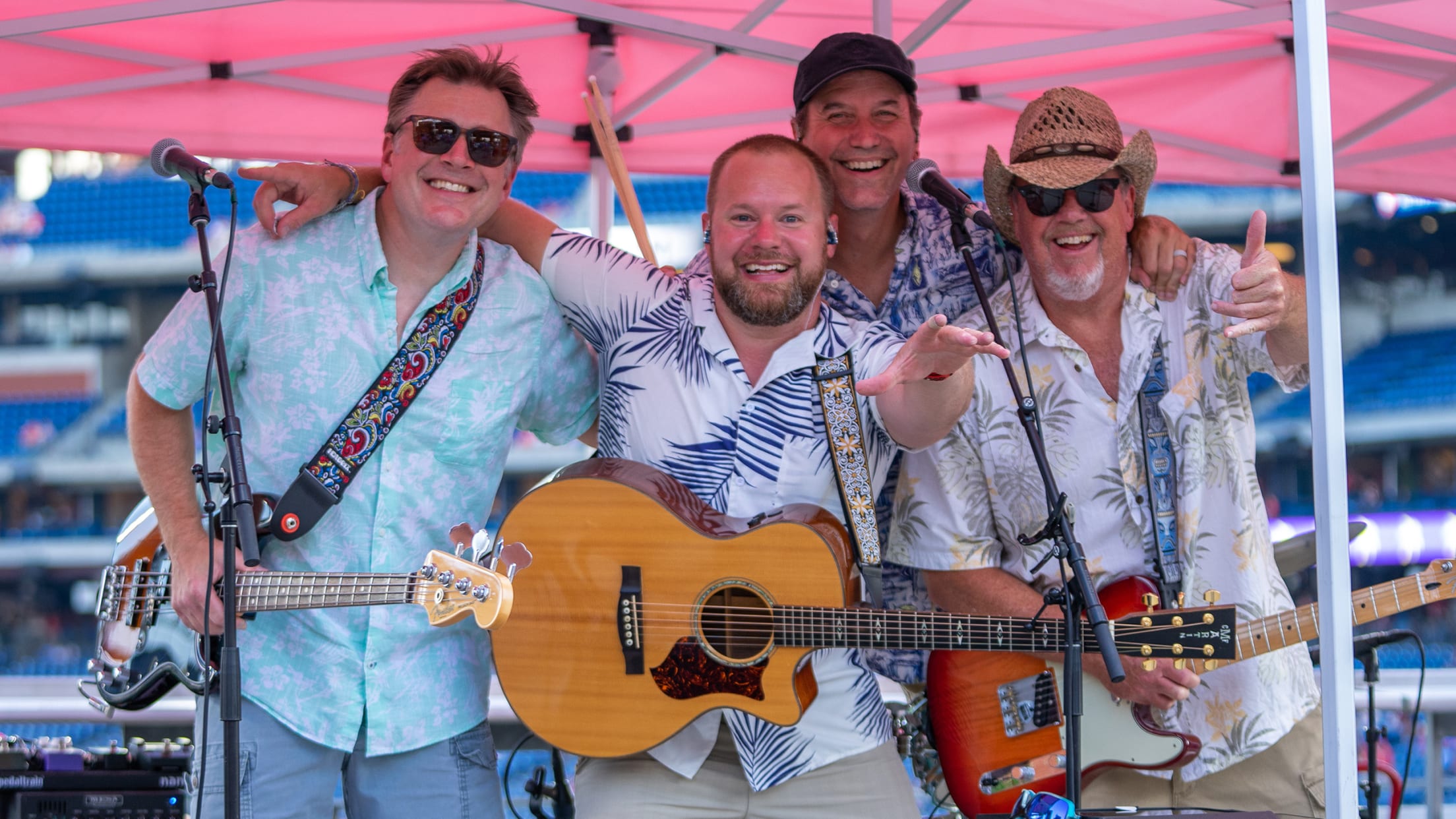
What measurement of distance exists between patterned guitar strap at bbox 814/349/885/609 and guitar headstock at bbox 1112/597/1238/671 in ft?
1.81

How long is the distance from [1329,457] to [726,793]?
1457 mm

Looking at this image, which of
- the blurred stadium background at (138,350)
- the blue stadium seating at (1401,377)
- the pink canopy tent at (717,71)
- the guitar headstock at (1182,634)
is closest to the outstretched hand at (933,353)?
the guitar headstock at (1182,634)

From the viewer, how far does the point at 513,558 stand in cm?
243

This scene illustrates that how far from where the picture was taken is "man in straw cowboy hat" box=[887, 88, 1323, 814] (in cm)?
300

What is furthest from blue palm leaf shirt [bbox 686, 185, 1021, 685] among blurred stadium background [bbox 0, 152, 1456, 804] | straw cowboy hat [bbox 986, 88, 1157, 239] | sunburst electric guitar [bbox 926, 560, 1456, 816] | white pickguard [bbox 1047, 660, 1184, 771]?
blurred stadium background [bbox 0, 152, 1456, 804]

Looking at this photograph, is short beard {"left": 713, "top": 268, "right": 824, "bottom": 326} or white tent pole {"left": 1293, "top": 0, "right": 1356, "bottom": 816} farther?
short beard {"left": 713, "top": 268, "right": 824, "bottom": 326}

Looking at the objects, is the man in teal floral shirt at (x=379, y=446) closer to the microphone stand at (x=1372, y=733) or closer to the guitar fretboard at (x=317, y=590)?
the guitar fretboard at (x=317, y=590)

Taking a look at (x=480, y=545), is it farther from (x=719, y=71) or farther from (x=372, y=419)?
(x=719, y=71)

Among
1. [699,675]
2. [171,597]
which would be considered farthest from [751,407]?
[171,597]

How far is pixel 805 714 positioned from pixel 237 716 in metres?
1.21

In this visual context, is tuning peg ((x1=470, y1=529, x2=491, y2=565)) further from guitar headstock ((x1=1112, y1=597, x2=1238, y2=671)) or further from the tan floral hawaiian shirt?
guitar headstock ((x1=1112, y1=597, x2=1238, y2=671))

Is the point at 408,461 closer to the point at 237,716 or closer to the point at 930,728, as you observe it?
the point at 237,716

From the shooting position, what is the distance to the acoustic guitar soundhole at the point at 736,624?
2.71 meters

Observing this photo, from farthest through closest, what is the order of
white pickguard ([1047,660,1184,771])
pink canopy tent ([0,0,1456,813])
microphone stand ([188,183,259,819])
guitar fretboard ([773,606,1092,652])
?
pink canopy tent ([0,0,1456,813]), white pickguard ([1047,660,1184,771]), guitar fretboard ([773,606,1092,652]), microphone stand ([188,183,259,819])
